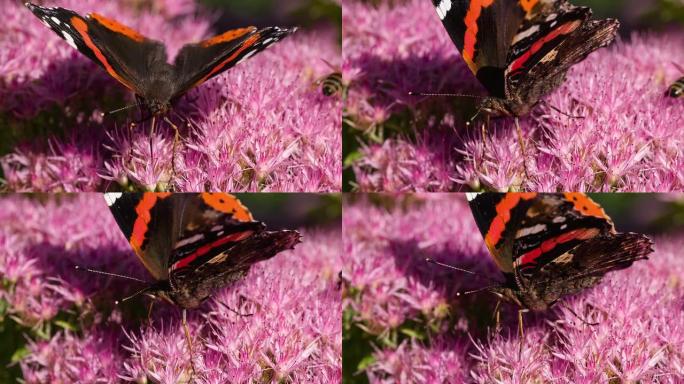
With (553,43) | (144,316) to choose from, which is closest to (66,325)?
(144,316)

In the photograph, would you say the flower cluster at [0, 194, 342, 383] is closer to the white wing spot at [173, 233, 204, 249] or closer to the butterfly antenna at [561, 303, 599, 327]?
the white wing spot at [173, 233, 204, 249]

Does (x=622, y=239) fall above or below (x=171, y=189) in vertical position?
below

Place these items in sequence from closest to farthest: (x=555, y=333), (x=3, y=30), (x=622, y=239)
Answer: (x=622, y=239) → (x=555, y=333) → (x=3, y=30)

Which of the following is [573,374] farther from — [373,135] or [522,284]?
[373,135]

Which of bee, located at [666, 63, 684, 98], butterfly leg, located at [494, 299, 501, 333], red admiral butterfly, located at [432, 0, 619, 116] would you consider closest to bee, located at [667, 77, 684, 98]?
bee, located at [666, 63, 684, 98]

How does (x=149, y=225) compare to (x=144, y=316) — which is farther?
(x=144, y=316)

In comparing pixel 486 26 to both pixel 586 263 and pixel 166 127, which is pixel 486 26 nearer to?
pixel 586 263

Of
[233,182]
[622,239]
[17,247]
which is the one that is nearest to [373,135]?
[233,182]
